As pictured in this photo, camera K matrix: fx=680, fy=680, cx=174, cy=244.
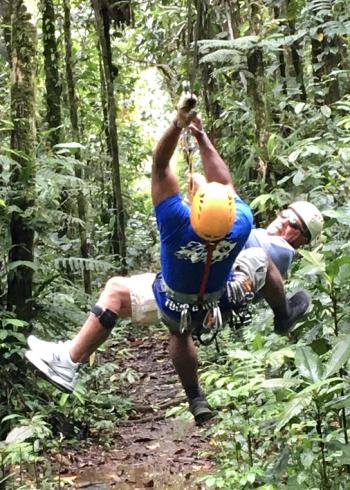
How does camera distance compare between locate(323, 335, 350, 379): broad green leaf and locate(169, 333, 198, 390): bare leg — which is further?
locate(169, 333, 198, 390): bare leg

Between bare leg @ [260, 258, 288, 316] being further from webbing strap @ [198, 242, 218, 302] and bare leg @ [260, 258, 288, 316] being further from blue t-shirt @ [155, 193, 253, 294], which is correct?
webbing strap @ [198, 242, 218, 302]

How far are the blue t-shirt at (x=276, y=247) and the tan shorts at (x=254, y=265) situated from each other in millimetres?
235

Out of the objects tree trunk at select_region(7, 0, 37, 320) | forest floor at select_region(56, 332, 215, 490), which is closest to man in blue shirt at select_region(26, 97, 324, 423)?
forest floor at select_region(56, 332, 215, 490)

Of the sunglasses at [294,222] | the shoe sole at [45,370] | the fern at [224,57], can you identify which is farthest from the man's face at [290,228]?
the fern at [224,57]

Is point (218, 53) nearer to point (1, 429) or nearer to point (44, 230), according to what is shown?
point (44, 230)

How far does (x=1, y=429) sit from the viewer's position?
5.16 m

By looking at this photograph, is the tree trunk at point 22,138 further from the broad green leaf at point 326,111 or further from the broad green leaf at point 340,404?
the broad green leaf at point 340,404

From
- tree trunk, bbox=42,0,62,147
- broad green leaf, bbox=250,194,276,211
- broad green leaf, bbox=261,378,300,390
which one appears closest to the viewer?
broad green leaf, bbox=261,378,300,390

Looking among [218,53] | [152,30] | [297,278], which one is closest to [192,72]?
[297,278]

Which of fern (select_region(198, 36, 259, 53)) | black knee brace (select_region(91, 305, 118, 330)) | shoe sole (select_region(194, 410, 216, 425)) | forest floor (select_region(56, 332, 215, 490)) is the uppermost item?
fern (select_region(198, 36, 259, 53))

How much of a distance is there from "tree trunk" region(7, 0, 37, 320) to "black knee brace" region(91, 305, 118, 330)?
2.06m

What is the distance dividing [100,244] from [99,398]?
5.05 meters

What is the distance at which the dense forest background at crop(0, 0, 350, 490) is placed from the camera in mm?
3393

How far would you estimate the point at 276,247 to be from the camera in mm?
4051
